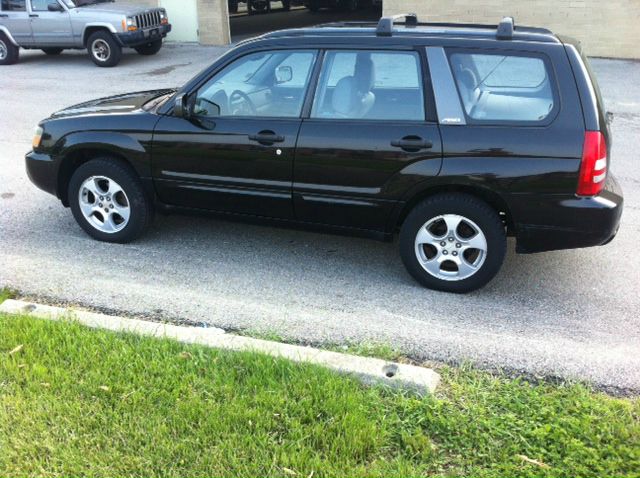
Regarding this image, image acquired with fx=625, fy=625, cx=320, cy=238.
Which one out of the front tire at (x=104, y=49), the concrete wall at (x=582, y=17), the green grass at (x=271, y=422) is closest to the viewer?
the green grass at (x=271, y=422)

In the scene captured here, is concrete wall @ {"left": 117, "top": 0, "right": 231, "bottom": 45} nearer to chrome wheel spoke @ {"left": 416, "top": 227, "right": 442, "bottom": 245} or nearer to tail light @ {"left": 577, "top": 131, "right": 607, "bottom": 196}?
chrome wheel spoke @ {"left": 416, "top": 227, "right": 442, "bottom": 245}

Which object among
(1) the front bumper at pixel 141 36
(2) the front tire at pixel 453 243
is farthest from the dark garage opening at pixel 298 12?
(2) the front tire at pixel 453 243

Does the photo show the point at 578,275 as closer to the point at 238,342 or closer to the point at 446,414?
the point at 446,414

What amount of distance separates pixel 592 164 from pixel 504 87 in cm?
81

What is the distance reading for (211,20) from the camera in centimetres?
1728

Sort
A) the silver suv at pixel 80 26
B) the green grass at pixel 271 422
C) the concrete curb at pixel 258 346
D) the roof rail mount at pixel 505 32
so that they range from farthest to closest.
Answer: the silver suv at pixel 80 26 → the roof rail mount at pixel 505 32 → the concrete curb at pixel 258 346 → the green grass at pixel 271 422

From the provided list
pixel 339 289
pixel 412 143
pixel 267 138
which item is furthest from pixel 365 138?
pixel 339 289

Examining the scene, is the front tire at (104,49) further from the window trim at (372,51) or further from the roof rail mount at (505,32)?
the roof rail mount at (505,32)

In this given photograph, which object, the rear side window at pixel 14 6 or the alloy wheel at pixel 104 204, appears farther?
the rear side window at pixel 14 6

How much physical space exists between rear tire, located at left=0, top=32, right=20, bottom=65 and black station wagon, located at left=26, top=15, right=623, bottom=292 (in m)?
12.1

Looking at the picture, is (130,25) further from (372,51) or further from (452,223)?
(452,223)

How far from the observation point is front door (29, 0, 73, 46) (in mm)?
14320

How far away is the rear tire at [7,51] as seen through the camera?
1511cm

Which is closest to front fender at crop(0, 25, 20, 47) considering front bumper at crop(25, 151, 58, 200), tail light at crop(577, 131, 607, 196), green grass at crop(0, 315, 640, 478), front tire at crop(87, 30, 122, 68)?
front tire at crop(87, 30, 122, 68)
